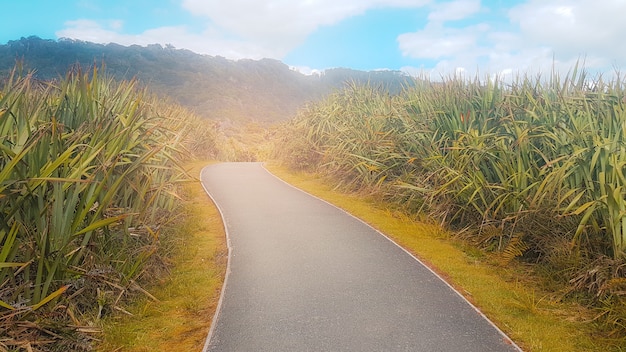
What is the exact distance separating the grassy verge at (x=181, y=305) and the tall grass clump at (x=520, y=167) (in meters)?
4.78

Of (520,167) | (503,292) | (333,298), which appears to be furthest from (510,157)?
(333,298)

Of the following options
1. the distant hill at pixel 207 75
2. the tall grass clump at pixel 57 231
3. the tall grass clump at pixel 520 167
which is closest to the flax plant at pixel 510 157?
the tall grass clump at pixel 520 167

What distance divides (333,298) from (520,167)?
13.7 ft

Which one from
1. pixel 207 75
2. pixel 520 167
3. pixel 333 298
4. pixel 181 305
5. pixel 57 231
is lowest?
pixel 181 305

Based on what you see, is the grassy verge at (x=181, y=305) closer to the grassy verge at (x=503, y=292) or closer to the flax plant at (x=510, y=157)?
the grassy verge at (x=503, y=292)

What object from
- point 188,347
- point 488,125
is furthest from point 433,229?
point 188,347

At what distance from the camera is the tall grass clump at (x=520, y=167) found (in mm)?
6048

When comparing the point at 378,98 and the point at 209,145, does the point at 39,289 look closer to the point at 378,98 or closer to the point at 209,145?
the point at 378,98

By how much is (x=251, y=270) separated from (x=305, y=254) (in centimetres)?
121

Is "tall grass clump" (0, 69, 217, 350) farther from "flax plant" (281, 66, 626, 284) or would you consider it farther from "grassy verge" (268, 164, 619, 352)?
"flax plant" (281, 66, 626, 284)

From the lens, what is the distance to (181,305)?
6008 mm

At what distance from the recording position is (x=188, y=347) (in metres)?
4.95

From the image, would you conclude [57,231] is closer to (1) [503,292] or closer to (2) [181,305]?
(2) [181,305]

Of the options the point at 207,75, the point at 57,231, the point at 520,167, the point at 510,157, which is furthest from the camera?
the point at 207,75
